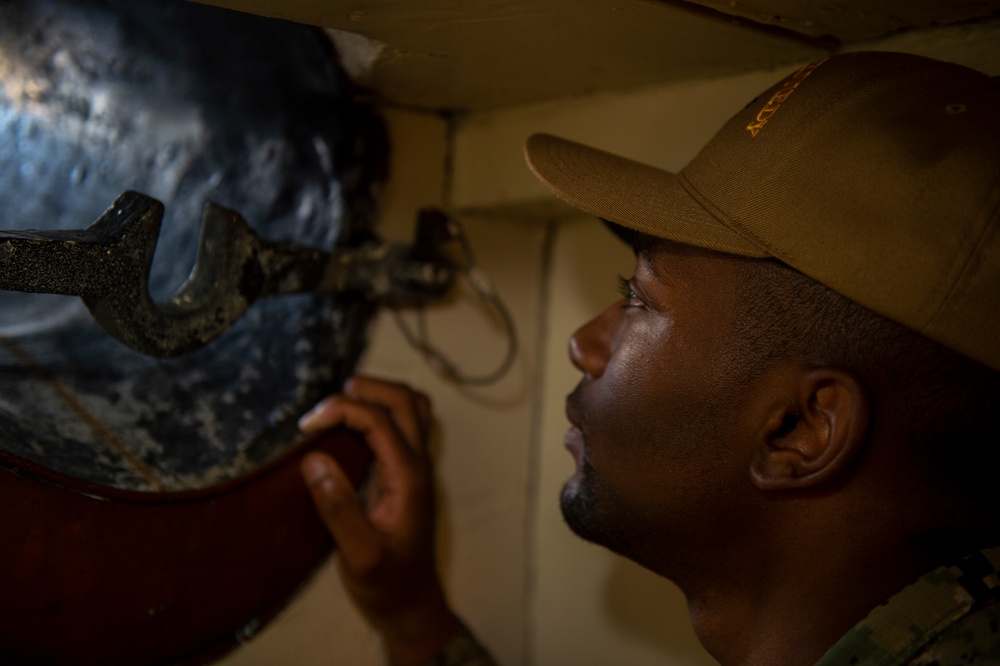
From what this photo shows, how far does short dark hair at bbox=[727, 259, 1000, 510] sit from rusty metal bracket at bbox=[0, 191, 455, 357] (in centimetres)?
53

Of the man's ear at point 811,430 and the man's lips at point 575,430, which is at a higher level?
the man's ear at point 811,430

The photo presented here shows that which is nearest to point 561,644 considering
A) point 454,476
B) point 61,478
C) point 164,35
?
point 454,476

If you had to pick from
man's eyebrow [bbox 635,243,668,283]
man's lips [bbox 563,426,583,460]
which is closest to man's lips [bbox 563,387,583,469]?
man's lips [bbox 563,426,583,460]

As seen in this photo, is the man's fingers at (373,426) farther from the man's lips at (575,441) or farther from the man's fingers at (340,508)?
the man's lips at (575,441)

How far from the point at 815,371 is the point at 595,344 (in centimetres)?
25

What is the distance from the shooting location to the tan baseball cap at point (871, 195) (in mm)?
678

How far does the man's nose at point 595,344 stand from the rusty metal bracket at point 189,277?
1.09 feet

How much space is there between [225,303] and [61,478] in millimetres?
236

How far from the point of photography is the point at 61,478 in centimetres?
82

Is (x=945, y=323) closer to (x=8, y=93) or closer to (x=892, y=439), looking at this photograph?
(x=892, y=439)

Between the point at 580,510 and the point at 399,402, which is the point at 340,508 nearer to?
the point at 399,402

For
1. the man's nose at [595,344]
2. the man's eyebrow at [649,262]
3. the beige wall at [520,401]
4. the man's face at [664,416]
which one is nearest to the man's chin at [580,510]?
the man's face at [664,416]

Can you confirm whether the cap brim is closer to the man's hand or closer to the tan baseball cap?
the tan baseball cap

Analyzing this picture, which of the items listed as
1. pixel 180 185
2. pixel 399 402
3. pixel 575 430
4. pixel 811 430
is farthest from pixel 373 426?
pixel 811 430
